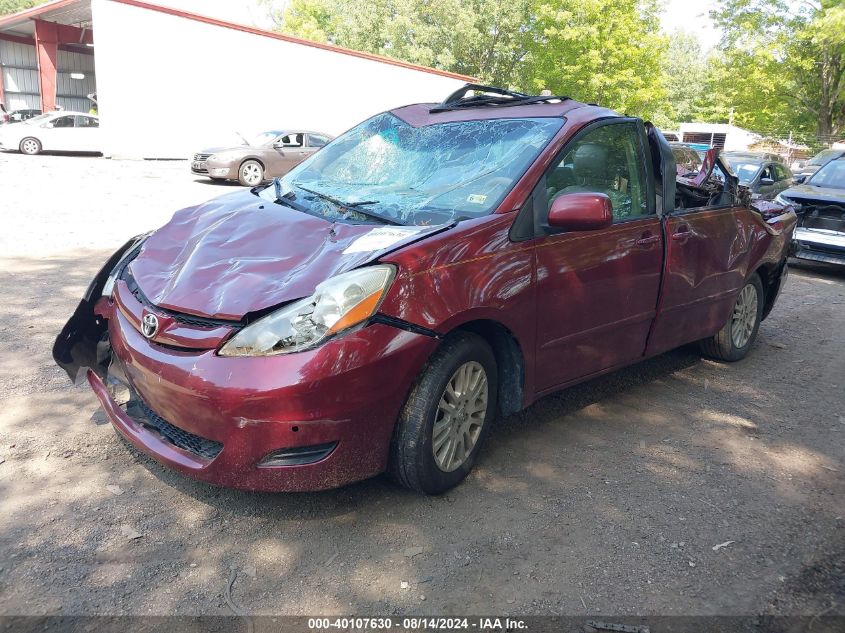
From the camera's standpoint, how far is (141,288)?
3.32m

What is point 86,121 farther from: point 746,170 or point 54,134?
point 746,170

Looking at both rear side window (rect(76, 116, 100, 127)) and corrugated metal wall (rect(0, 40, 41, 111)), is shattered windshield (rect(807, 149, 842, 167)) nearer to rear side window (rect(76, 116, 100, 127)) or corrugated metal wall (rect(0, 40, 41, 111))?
rear side window (rect(76, 116, 100, 127))

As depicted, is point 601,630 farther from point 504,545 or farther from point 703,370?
point 703,370

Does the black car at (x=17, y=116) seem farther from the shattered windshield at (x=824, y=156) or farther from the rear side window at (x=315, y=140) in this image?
the shattered windshield at (x=824, y=156)

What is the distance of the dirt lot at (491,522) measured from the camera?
8.77 feet

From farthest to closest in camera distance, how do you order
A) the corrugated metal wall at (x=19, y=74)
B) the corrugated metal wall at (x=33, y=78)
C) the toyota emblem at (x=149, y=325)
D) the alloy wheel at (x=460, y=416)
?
1. the corrugated metal wall at (x=19, y=74)
2. the corrugated metal wall at (x=33, y=78)
3. the alloy wheel at (x=460, y=416)
4. the toyota emblem at (x=149, y=325)

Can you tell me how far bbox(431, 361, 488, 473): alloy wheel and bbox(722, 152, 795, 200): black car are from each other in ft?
35.9

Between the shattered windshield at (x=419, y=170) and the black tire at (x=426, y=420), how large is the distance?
673 millimetres

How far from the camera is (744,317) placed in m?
5.67

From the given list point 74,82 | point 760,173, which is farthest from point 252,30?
point 760,173

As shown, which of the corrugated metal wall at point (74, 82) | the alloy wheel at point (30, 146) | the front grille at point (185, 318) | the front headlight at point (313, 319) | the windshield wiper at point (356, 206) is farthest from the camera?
the corrugated metal wall at point (74, 82)

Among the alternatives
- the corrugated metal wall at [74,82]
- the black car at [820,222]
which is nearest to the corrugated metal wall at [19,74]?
the corrugated metal wall at [74,82]

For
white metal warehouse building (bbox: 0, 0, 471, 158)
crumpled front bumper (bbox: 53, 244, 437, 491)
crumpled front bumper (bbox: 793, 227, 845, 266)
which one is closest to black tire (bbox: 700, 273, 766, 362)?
crumpled front bumper (bbox: 53, 244, 437, 491)

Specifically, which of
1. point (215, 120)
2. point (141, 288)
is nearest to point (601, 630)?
point (141, 288)
